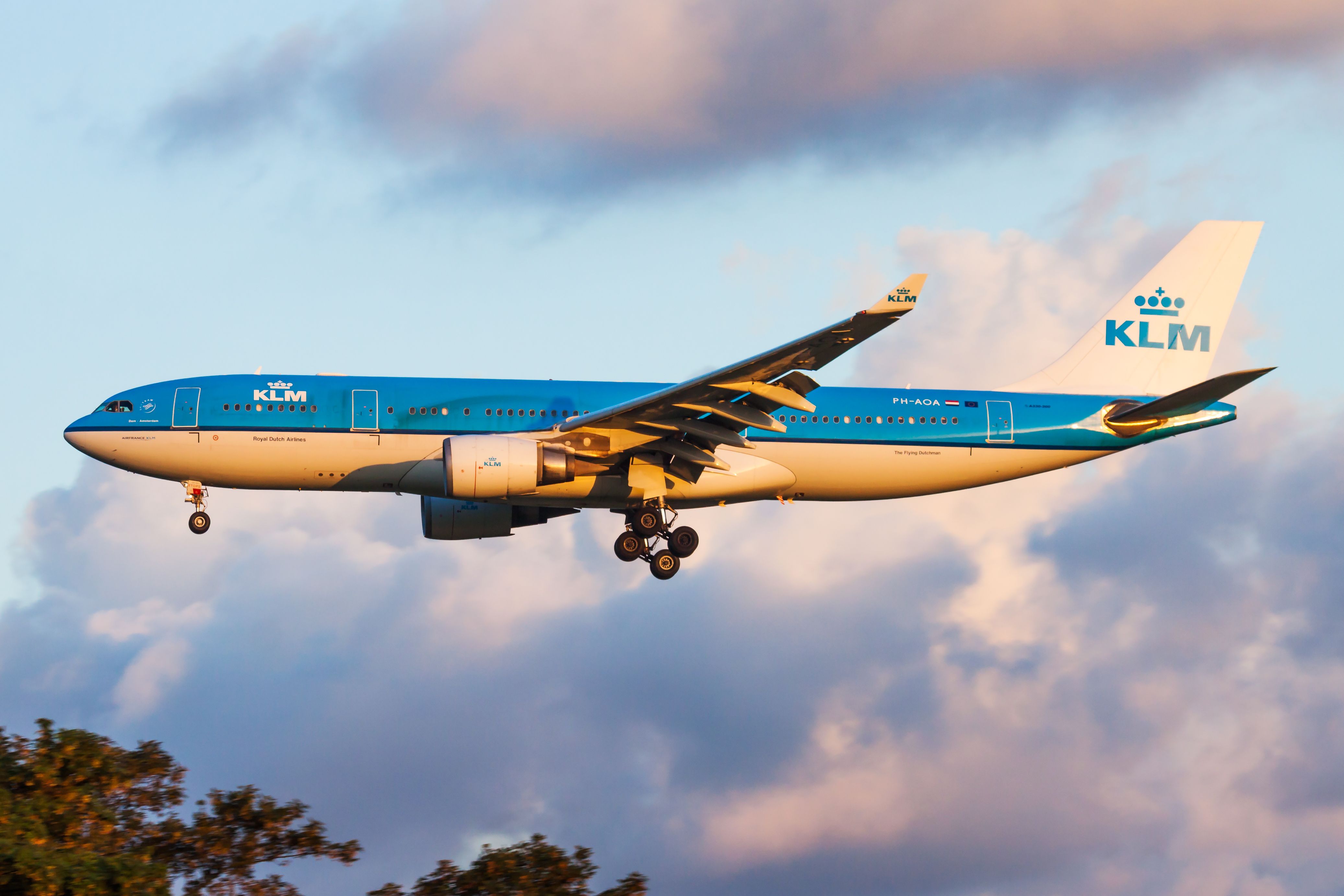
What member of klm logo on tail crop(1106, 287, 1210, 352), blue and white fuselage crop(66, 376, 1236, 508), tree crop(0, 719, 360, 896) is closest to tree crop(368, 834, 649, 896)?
tree crop(0, 719, 360, 896)

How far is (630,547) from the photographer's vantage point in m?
38.1

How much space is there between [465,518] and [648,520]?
529cm

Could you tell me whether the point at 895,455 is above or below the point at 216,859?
above

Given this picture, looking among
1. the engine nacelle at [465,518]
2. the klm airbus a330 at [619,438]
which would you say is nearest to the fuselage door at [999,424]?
the klm airbus a330 at [619,438]

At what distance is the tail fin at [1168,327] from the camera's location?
4159 cm

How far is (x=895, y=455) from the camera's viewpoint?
1510 inches

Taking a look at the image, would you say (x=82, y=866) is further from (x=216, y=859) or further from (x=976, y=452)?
(x=976, y=452)

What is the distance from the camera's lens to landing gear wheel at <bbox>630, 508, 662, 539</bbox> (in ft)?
123

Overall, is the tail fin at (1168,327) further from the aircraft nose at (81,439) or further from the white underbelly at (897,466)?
the aircraft nose at (81,439)

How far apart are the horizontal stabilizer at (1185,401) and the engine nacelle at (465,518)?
14.8 m

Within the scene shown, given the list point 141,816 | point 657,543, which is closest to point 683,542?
point 657,543

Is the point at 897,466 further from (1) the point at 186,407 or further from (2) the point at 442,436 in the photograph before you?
(1) the point at 186,407

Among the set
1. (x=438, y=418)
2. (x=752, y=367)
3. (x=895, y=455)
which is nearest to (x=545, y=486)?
(x=438, y=418)

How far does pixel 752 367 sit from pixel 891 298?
13.3ft
